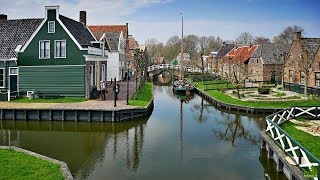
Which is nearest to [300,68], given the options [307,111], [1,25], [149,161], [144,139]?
[307,111]

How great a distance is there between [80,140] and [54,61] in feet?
45.6

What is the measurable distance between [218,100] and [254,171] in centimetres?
2281

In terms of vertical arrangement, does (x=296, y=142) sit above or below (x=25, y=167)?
above

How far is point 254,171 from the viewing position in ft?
54.8

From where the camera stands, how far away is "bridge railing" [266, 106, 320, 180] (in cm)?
1340

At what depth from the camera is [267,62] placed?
56625 millimetres

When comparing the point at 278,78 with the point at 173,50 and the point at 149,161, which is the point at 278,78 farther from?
the point at 173,50

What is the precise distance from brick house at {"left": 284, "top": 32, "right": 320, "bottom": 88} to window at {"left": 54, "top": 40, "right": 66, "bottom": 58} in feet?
92.6

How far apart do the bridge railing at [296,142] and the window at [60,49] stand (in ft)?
69.0

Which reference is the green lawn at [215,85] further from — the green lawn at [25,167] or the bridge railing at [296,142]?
the green lawn at [25,167]

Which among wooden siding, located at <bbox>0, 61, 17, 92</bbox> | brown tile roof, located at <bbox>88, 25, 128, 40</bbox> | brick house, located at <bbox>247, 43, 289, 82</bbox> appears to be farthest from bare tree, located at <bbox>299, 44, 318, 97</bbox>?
wooden siding, located at <bbox>0, 61, 17, 92</bbox>

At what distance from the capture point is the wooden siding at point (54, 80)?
33344mm

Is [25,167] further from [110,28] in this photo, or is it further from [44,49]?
[110,28]

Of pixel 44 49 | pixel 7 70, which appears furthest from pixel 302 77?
pixel 7 70
